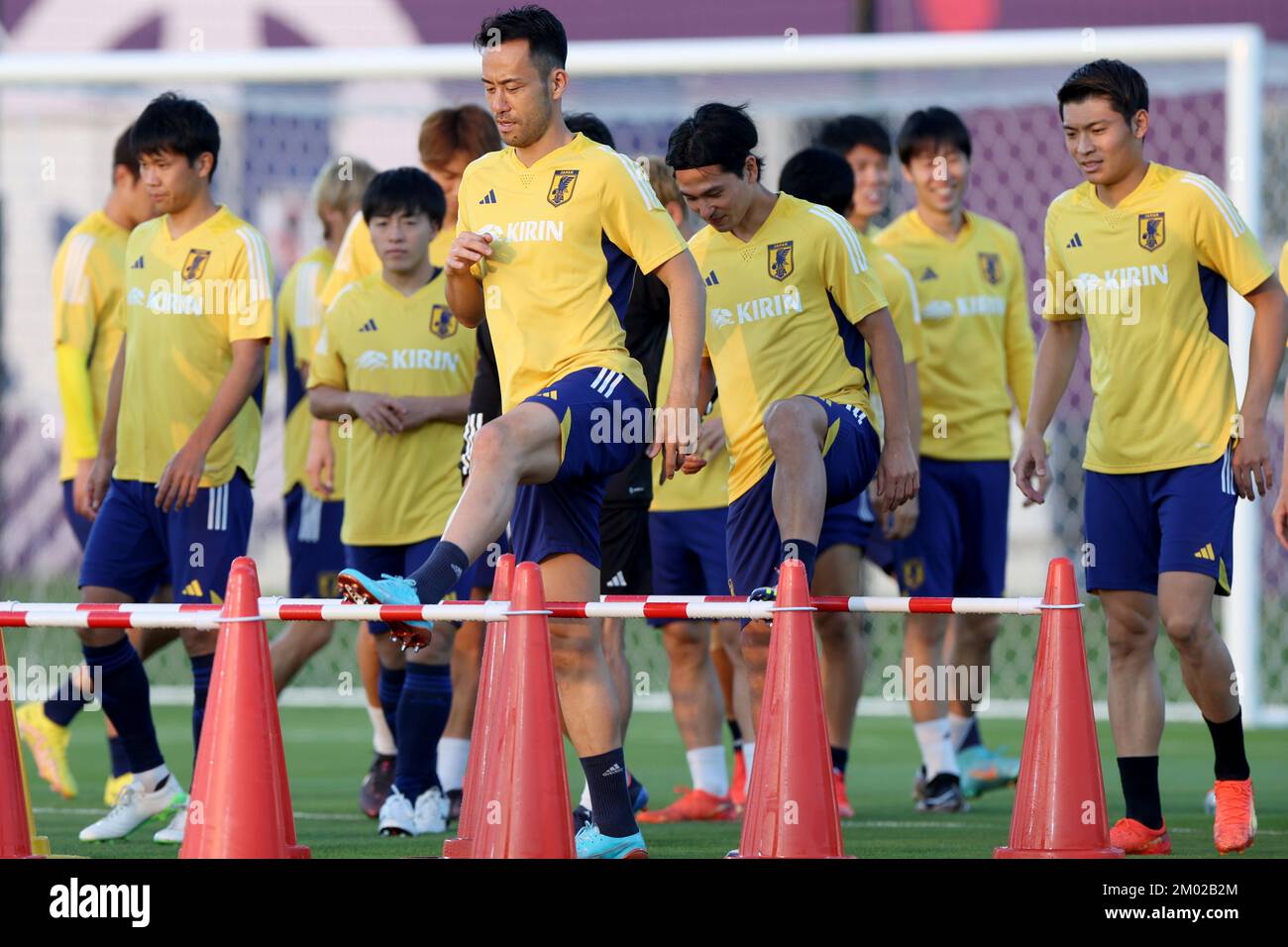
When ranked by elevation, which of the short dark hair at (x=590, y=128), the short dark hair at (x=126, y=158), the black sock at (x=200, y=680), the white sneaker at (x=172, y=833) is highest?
the short dark hair at (x=126, y=158)

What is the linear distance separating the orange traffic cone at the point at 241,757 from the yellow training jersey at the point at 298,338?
389 centimetres

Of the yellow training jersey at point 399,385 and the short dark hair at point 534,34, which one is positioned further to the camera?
the yellow training jersey at point 399,385

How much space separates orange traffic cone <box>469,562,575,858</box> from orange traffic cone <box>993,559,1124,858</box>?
1.28 meters

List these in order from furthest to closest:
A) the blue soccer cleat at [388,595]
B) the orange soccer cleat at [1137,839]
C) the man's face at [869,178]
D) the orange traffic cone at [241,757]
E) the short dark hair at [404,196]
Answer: the man's face at [869,178], the short dark hair at [404,196], the orange soccer cleat at [1137,839], the orange traffic cone at [241,757], the blue soccer cleat at [388,595]

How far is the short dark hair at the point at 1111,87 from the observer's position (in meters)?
6.40

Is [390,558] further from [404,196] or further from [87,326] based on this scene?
[87,326]

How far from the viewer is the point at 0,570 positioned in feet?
54.9

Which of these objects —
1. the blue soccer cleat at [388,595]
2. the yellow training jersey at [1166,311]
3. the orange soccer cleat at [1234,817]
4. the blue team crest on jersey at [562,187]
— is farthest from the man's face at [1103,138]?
the blue soccer cleat at [388,595]

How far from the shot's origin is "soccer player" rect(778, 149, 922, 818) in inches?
281

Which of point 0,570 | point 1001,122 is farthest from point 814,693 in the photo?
point 0,570

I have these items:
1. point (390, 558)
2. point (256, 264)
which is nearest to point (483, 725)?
point (390, 558)

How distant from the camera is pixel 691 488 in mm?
7988

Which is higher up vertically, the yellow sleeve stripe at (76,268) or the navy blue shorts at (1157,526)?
the yellow sleeve stripe at (76,268)

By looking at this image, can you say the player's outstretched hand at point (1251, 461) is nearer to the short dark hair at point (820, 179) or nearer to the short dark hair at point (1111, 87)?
the short dark hair at point (1111, 87)
